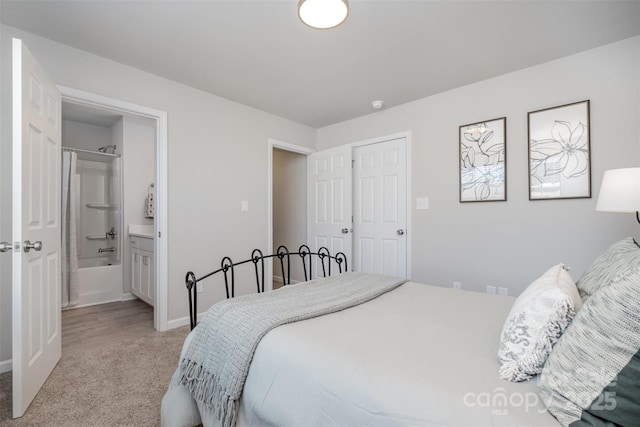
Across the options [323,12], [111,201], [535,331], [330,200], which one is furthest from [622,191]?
[111,201]

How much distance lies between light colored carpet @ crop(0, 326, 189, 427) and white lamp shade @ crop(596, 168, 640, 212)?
9.17 ft

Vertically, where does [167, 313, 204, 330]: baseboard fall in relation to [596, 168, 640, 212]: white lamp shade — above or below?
below

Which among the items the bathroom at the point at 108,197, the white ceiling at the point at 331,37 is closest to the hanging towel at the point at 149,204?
the bathroom at the point at 108,197

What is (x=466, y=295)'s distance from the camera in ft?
5.93

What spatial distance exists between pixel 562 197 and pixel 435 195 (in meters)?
1.09

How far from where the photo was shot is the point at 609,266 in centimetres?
116

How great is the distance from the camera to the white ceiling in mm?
1938

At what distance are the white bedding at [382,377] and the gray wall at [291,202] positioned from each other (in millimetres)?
3226

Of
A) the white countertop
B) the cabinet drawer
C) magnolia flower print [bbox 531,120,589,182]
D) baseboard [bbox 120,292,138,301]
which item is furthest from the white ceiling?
baseboard [bbox 120,292,138,301]

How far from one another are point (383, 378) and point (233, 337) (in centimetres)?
65

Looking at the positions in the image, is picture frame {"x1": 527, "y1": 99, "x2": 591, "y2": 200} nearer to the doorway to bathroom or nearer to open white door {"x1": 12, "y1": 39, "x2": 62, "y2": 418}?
open white door {"x1": 12, "y1": 39, "x2": 62, "y2": 418}

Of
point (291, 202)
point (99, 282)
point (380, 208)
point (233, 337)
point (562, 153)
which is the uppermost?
point (562, 153)

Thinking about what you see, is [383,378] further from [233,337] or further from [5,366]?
[5,366]

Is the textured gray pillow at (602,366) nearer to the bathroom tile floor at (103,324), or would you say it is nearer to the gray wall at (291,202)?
the bathroom tile floor at (103,324)
